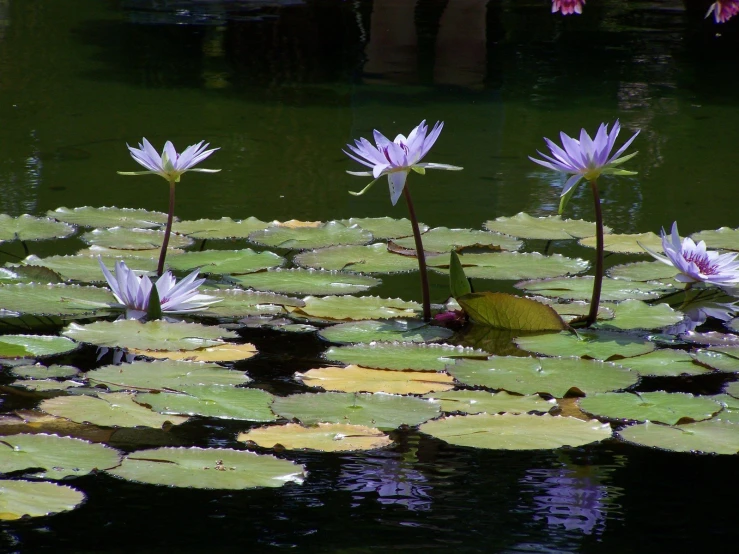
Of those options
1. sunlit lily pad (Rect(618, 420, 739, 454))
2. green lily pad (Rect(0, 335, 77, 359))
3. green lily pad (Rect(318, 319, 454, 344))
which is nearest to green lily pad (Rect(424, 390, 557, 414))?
sunlit lily pad (Rect(618, 420, 739, 454))

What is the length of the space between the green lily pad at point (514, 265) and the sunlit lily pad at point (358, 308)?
0.89ft

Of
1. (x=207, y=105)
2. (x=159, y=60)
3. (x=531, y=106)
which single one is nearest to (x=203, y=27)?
(x=159, y=60)

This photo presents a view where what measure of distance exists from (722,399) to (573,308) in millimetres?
475

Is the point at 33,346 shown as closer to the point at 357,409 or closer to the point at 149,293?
the point at 149,293

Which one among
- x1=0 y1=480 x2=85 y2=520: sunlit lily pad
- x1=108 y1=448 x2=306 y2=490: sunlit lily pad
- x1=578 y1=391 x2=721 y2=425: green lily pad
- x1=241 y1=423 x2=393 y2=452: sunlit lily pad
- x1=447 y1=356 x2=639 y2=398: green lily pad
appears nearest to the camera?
x1=0 y1=480 x2=85 y2=520: sunlit lily pad

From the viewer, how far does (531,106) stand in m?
4.55

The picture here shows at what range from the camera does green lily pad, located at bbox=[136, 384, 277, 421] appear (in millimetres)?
1577

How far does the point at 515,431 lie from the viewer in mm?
1534

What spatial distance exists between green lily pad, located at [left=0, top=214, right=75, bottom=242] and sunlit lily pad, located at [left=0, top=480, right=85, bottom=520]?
1350mm

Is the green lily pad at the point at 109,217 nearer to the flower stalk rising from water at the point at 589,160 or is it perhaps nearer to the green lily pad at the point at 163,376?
the green lily pad at the point at 163,376

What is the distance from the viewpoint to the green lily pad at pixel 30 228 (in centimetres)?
255

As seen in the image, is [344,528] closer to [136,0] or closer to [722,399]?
[722,399]

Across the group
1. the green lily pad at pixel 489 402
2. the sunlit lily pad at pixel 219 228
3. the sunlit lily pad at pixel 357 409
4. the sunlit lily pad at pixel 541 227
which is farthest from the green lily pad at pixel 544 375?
the sunlit lily pad at pixel 219 228

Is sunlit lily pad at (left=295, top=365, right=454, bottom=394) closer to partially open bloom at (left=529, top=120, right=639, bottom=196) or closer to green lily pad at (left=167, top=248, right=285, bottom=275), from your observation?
partially open bloom at (left=529, top=120, right=639, bottom=196)
